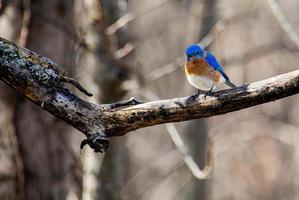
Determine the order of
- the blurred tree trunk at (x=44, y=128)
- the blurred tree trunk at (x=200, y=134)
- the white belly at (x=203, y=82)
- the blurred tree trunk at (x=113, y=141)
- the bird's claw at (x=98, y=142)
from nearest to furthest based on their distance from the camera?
1. the bird's claw at (x=98, y=142)
2. the white belly at (x=203, y=82)
3. the blurred tree trunk at (x=44, y=128)
4. the blurred tree trunk at (x=113, y=141)
5. the blurred tree trunk at (x=200, y=134)

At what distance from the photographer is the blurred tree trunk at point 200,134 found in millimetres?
8352

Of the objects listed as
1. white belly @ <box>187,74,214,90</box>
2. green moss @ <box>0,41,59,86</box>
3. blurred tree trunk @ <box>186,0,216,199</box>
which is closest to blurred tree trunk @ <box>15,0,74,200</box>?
white belly @ <box>187,74,214,90</box>

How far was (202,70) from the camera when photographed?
12.9 ft

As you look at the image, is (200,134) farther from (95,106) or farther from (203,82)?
(95,106)

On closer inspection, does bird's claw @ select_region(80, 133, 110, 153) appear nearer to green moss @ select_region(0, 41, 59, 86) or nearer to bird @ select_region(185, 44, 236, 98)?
green moss @ select_region(0, 41, 59, 86)

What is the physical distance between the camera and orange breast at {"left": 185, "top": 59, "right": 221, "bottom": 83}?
3924 mm

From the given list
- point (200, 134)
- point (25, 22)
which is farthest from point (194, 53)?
point (200, 134)

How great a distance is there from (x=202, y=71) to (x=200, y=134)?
4744mm

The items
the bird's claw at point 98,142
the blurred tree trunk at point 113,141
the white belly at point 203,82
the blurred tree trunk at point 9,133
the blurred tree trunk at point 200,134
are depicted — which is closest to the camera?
the bird's claw at point 98,142

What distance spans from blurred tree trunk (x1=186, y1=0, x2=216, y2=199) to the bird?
416cm

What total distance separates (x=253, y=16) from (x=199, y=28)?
10.3ft

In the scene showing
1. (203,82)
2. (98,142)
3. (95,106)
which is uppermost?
(203,82)

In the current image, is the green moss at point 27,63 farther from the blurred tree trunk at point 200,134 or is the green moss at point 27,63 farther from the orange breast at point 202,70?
the blurred tree trunk at point 200,134

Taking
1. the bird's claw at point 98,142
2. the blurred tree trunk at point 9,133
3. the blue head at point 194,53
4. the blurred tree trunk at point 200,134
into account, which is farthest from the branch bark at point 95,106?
the blurred tree trunk at point 200,134
